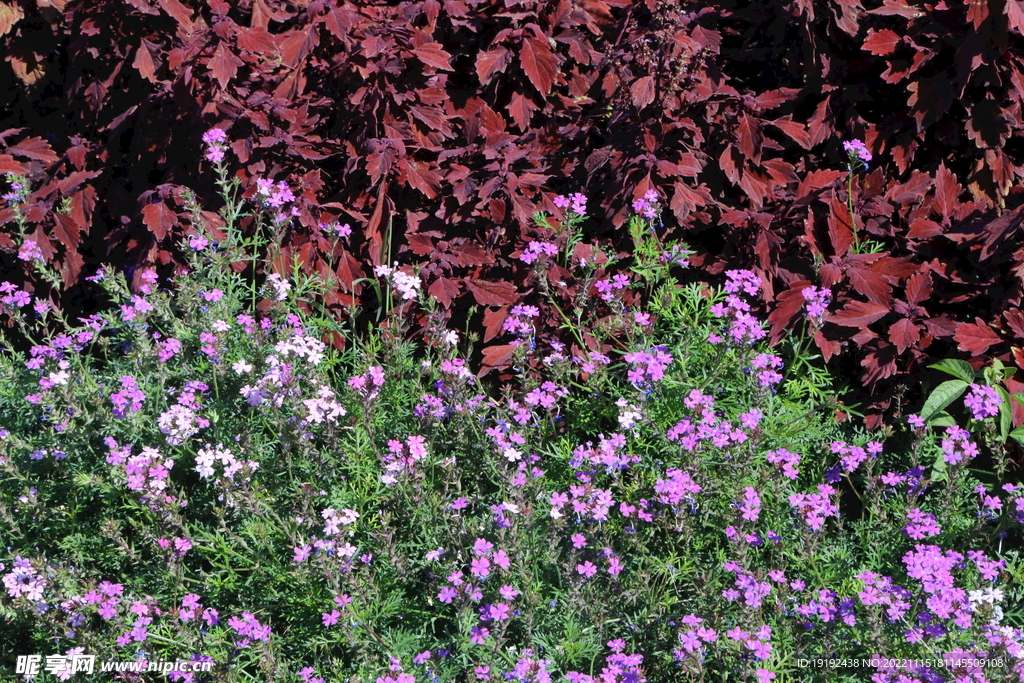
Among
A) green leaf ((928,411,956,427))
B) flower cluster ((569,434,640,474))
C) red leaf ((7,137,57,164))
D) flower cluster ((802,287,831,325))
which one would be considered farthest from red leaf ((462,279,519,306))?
red leaf ((7,137,57,164))

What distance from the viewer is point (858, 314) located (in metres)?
3.29

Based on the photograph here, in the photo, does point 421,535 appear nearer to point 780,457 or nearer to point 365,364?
point 365,364

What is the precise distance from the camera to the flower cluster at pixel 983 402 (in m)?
2.88

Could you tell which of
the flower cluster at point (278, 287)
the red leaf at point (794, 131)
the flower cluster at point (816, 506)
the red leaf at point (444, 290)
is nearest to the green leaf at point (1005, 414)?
the flower cluster at point (816, 506)

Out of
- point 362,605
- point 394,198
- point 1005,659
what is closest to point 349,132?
point 394,198

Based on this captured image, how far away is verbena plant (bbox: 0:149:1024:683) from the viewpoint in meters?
2.55

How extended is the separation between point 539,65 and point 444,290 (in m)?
0.94

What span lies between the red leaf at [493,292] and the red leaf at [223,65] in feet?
3.75

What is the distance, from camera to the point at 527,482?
2922 millimetres

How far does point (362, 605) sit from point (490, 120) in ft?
6.44

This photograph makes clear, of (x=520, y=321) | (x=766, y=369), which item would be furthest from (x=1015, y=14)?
(x=520, y=321)

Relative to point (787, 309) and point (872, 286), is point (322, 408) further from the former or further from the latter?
point (872, 286)

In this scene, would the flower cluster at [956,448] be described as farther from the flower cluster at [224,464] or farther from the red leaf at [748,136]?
the flower cluster at [224,464]

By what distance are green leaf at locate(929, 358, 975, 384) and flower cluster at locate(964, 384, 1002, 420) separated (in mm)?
166
